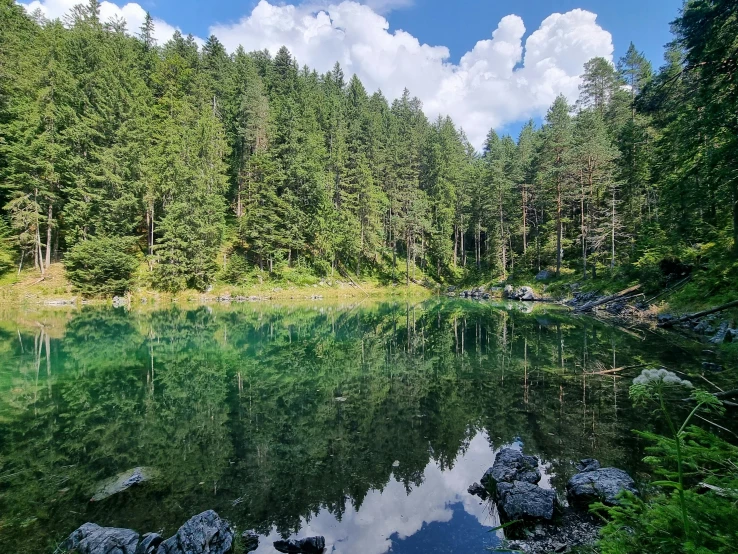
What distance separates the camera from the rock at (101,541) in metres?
5.07

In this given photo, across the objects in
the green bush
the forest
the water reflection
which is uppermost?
the forest

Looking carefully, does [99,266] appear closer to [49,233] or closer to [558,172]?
[49,233]

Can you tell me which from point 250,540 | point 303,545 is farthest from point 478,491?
point 250,540

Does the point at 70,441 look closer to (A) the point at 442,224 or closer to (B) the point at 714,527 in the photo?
(B) the point at 714,527

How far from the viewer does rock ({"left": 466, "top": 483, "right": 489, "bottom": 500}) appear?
23.2 ft

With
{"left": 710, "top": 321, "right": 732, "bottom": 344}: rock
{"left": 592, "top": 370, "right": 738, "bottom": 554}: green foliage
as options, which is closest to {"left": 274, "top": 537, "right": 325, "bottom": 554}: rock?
Answer: {"left": 592, "top": 370, "right": 738, "bottom": 554}: green foliage

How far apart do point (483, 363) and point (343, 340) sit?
8.41m

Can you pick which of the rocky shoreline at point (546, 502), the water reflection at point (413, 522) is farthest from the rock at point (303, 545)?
the rocky shoreline at point (546, 502)

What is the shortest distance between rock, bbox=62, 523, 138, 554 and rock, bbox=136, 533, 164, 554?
7 centimetres

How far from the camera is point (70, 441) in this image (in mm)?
9062

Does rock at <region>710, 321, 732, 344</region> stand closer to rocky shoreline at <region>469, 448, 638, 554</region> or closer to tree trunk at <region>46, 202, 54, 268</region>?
rocky shoreline at <region>469, 448, 638, 554</region>

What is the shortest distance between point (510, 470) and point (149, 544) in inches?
233

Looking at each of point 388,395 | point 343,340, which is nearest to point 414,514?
point 388,395

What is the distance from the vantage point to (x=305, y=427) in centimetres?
1002
